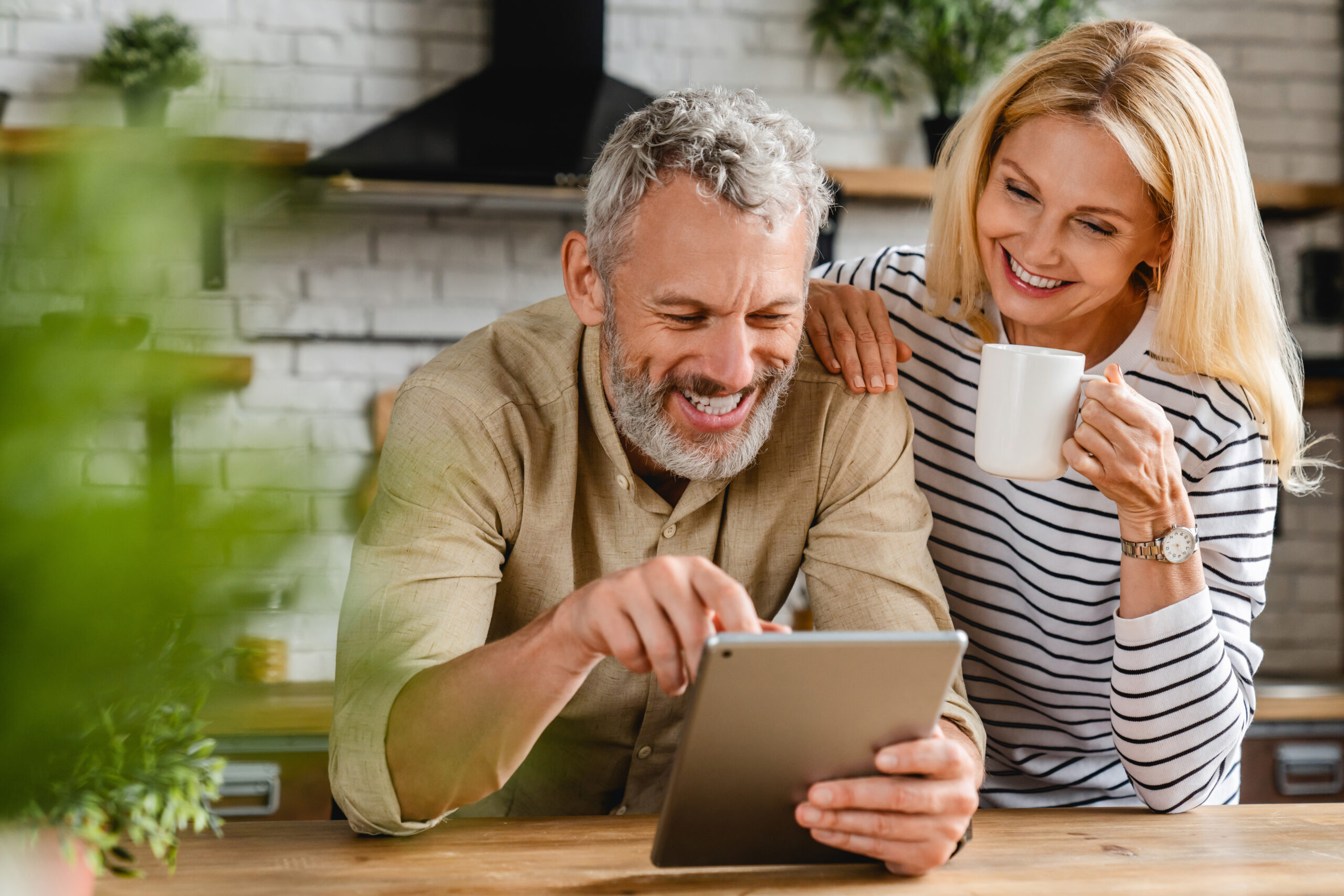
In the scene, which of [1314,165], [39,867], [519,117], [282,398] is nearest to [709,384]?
[39,867]

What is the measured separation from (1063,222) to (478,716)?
0.81 m

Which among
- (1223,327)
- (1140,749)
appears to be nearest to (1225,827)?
(1140,749)

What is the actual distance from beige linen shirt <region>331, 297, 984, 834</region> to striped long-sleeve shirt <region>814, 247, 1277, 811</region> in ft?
0.49

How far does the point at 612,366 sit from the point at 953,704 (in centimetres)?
48

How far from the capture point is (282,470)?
0.32m

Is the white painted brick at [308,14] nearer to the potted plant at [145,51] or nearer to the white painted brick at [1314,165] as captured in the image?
the potted plant at [145,51]

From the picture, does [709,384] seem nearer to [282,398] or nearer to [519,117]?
[282,398]

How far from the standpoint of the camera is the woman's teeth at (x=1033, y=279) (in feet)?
4.37

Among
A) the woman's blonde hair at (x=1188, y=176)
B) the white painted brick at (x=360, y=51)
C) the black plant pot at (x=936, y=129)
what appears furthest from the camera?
the black plant pot at (x=936, y=129)

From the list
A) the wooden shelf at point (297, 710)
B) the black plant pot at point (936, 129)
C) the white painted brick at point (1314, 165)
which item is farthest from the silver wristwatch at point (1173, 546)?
the white painted brick at point (1314, 165)

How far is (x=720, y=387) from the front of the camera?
1176 mm

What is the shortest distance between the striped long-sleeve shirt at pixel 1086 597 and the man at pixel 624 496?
0.52 ft

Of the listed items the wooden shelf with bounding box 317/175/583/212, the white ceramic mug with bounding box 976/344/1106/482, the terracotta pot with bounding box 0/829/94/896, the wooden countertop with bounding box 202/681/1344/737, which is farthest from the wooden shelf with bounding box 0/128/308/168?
the wooden shelf with bounding box 317/175/583/212

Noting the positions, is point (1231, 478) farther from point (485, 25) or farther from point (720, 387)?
point (485, 25)
